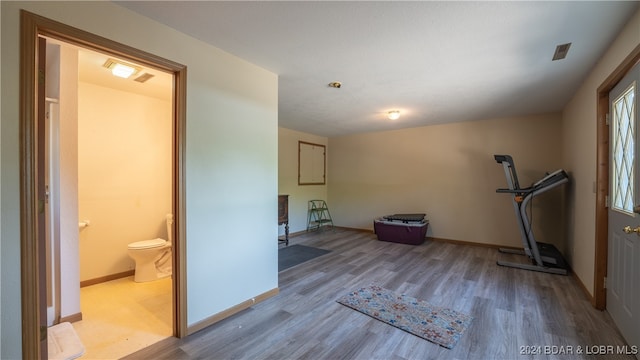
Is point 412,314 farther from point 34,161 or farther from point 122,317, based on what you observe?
point 34,161

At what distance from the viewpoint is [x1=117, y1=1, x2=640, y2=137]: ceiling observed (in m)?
1.71

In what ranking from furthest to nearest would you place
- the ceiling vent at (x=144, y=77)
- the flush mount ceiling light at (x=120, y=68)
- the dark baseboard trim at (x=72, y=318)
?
the ceiling vent at (x=144, y=77) < the flush mount ceiling light at (x=120, y=68) < the dark baseboard trim at (x=72, y=318)

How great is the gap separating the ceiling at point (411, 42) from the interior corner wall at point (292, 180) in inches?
85.9

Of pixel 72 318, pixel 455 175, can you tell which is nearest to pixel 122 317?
pixel 72 318

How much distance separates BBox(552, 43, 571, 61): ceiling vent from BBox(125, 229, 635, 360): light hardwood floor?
2.31 metres

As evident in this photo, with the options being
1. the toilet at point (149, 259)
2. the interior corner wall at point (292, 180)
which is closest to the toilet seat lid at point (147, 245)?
the toilet at point (149, 259)

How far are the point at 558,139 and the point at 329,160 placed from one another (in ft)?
14.8

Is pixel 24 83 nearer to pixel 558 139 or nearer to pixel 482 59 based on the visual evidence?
pixel 482 59

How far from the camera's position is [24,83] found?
4.53ft

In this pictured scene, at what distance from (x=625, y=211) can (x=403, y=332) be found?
6.34ft

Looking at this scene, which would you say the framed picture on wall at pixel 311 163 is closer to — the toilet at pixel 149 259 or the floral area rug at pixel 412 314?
the toilet at pixel 149 259

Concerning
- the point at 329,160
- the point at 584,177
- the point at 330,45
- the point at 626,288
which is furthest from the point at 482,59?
the point at 329,160

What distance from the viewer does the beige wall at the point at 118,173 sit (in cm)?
308

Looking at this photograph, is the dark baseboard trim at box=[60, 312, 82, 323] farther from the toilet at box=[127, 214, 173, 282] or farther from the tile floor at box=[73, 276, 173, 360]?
the toilet at box=[127, 214, 173, 282]
